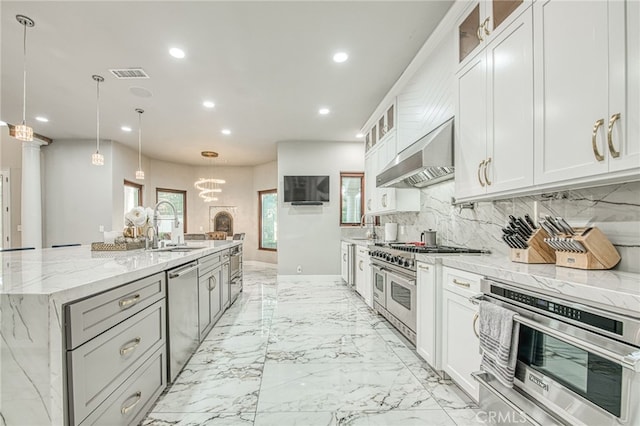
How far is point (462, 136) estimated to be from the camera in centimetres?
234

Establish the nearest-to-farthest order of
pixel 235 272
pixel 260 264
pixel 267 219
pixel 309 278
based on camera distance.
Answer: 1. pixel 235 272
2. pixel 309 278
3. pixel 260 264
4. pixel 267 219

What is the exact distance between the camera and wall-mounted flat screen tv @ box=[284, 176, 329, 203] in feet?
21.4

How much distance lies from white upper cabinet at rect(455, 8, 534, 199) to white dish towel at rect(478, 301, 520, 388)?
0.78 meters

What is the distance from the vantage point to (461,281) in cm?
193

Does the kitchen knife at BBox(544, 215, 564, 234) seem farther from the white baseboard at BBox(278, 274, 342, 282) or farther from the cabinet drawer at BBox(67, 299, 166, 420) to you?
the white baseboard at BBox(278, 274, 342, 282)

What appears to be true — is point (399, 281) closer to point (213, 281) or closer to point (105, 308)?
point (213, 281)

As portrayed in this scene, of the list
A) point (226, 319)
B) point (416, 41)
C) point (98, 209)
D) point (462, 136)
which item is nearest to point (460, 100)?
point (462, 136)

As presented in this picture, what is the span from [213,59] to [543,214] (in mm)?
3502

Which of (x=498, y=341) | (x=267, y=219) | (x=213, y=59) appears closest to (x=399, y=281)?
(x=498, y=341)

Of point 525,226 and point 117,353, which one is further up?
point 525,226

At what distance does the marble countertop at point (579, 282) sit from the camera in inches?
39.8

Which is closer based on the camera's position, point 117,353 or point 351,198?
point 117,353

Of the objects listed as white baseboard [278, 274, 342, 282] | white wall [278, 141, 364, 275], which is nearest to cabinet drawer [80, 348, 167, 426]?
white baseboard [278, 274, 342, 282]

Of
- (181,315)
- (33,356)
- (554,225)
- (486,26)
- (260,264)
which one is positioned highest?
(486,26)
